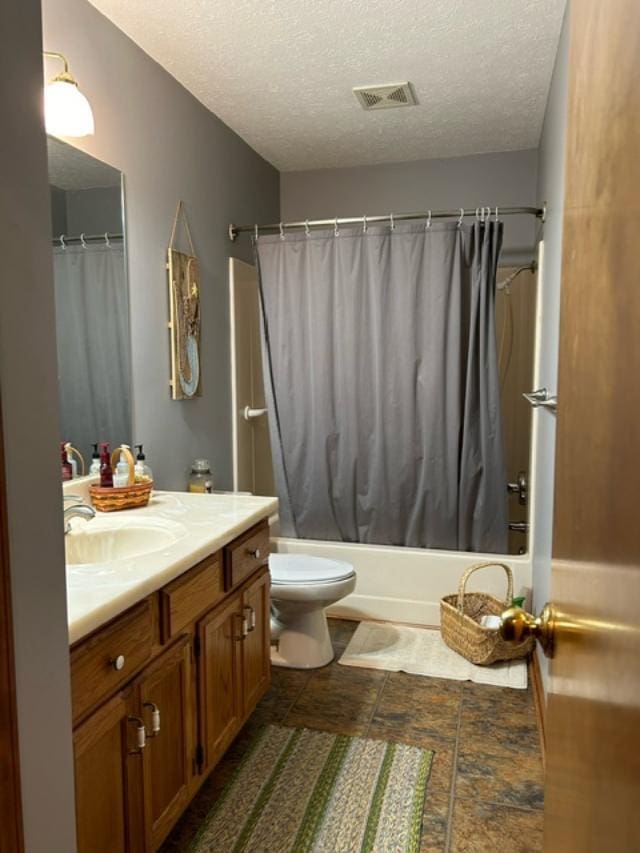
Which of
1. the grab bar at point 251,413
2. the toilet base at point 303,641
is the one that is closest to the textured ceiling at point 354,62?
the grab bar at point 251,413

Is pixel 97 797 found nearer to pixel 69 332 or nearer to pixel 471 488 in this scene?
pixel 69 332

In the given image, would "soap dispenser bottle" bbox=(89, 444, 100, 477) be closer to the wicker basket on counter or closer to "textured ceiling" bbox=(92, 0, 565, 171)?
the wicker basket on counter

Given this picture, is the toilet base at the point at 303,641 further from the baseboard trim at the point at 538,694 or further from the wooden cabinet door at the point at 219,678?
the baseboard trim at the point at 538,694

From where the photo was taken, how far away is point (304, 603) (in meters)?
2.46

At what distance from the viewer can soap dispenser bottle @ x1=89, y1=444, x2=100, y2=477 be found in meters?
2.09

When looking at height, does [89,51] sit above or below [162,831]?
above

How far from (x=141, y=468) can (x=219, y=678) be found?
800mm

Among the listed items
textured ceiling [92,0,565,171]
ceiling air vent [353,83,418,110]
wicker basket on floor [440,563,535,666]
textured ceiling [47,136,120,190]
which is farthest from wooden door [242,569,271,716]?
ceiling air vent [353,83,418,110]

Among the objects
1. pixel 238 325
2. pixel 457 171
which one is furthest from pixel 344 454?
pixel 457 171

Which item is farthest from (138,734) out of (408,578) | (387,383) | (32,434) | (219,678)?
(387,383)

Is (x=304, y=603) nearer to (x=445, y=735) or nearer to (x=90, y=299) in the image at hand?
(x=445, y=735)

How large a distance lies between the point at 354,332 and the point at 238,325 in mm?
634

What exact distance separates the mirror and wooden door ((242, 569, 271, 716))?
0.72 meters

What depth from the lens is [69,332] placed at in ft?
6.46
